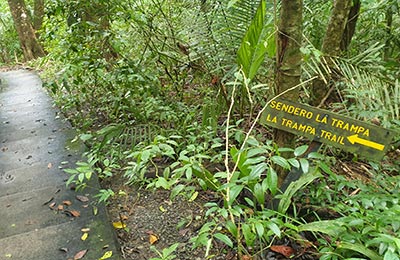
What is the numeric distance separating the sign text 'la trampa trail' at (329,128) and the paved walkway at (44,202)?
109cm

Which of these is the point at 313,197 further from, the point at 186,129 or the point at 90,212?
the point at 90,212

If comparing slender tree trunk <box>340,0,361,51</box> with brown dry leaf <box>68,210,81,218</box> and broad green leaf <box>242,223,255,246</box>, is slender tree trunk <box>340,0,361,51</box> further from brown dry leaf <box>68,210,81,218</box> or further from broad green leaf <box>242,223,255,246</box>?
brown dry leaf <box>68,210,81,218</box>

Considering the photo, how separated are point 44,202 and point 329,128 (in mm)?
1870

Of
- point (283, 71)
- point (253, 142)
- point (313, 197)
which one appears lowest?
point (313, 197)

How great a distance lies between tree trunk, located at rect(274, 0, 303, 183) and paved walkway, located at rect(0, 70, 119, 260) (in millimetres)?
1185

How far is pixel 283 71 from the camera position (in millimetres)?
1689

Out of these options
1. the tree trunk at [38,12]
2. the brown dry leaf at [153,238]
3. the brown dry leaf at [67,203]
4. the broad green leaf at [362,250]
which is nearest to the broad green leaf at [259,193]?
the broad green leaf at [362,250]

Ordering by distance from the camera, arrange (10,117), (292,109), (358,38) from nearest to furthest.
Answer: (292,109) < (358,38) < (10,117)

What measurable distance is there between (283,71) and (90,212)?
4.69 ft

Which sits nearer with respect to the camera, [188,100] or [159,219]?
[159,219]

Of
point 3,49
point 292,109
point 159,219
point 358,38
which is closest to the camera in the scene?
point 292,109

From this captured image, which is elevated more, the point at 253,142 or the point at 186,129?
the point at 253,142

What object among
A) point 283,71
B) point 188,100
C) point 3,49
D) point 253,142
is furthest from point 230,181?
point 3,49

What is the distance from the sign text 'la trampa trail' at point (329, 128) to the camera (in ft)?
4.83
